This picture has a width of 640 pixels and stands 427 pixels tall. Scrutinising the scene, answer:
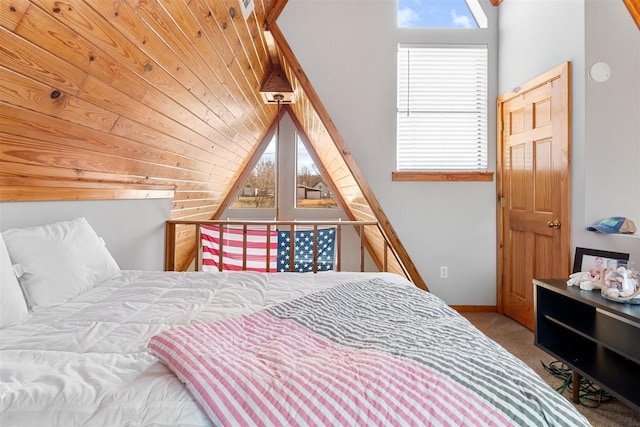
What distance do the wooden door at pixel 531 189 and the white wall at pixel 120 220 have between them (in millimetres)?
2997

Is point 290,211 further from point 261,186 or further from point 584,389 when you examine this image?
point 584,389

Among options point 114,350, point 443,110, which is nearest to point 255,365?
point 114,350

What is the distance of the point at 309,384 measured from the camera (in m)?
0.61

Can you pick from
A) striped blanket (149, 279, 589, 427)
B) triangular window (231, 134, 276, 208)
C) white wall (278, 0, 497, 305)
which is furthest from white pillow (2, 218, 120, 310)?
triangular window (231, 134, 276, 208)

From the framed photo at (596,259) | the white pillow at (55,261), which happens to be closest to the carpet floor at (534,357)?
the framed photo at (596,259)

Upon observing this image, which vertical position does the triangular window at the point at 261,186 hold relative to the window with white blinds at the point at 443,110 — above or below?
below

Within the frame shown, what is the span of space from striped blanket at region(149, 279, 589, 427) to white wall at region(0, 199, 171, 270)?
3.74ft

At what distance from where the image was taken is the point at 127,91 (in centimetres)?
150

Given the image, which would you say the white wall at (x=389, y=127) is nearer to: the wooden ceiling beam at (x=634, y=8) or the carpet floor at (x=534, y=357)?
the carpet floor at (x=534, y=357)

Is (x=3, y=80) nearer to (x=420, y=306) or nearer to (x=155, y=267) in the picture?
(x=420, y=306)

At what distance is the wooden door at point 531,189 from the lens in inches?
88.2

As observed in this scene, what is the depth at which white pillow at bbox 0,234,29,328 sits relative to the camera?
101cm

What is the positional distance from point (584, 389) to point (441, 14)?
310 cm

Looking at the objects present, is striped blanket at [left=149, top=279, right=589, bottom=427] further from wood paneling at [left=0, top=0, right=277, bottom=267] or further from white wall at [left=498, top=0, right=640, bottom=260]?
white wall at [left=498, top=0, right=640, bottom=260]
